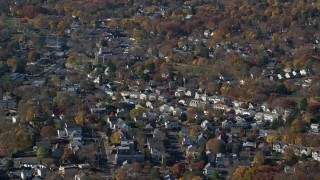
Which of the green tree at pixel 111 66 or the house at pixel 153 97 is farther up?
the house at pixel 153 97

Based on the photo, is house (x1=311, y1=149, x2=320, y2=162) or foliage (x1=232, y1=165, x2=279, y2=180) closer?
foliage (x1=232, y1=165, x2=279, y2=180)

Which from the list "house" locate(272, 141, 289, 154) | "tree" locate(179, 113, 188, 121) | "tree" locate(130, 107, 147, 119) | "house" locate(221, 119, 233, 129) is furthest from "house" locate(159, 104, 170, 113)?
"house" locate(272, 141, 289, 154)

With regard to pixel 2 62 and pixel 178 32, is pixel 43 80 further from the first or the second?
pixel 178 32

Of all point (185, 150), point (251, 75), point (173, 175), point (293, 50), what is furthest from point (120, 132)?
point (293, 50)

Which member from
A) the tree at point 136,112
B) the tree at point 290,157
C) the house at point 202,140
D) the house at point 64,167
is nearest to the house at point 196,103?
the tree at point 136,112

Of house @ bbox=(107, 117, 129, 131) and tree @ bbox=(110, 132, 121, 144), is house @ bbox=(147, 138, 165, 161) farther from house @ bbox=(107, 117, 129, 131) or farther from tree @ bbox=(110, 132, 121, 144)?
house @ bbox=(107, 117, 129, 131)

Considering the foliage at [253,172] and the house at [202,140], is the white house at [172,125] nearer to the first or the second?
the house at [202,140]
